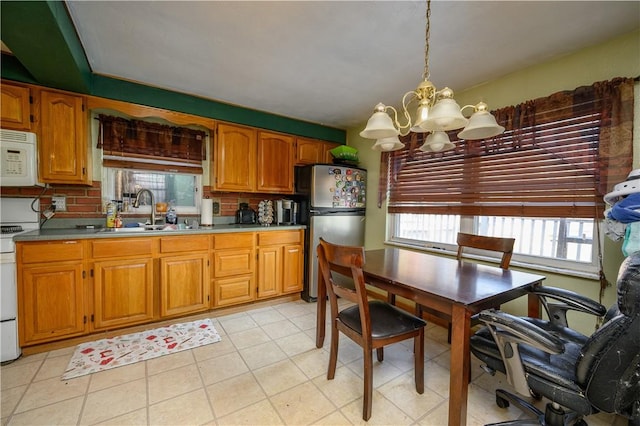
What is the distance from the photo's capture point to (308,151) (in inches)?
142

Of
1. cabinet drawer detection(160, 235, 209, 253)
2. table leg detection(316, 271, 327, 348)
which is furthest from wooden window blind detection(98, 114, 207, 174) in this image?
table leg detection(316, 271, 327, 348)

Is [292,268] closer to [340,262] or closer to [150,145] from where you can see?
[340,262]

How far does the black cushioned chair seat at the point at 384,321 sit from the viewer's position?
1.56m

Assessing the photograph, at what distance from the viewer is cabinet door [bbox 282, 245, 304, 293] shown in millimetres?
3219

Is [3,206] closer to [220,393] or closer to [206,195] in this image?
[206,195]

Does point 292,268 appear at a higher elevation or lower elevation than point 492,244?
lower

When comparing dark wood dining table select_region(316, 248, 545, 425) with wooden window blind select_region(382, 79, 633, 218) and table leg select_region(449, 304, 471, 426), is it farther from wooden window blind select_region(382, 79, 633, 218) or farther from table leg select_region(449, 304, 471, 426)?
wooden window blind select_region(382, 79, 633, 218)

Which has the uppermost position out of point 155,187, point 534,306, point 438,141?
point 438,141

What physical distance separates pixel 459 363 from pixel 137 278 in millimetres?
2551

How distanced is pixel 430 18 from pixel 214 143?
2316 mm

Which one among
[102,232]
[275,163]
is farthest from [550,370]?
[102,232]

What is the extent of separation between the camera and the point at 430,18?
5.34 ft

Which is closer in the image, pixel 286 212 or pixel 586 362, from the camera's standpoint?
pixel 586 362

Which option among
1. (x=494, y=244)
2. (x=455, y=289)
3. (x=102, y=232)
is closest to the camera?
(x=455, y=289)
